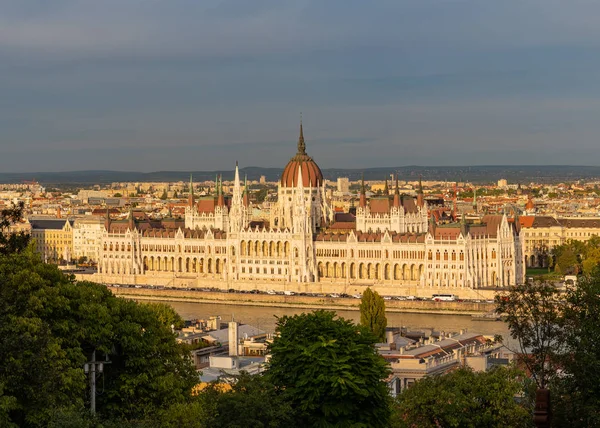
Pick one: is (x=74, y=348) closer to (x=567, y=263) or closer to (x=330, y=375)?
(x=330, y=375)

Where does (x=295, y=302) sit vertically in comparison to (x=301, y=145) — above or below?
below

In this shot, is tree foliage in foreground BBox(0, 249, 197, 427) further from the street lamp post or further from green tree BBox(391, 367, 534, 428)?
green tree BBox(391, 367, 534, 428)

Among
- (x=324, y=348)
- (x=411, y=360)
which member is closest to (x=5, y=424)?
(x=324, y=348)

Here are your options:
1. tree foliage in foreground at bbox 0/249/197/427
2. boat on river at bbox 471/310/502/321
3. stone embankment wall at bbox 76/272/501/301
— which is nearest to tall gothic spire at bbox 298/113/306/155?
stone embankment wall at bbox 76/272/501/301

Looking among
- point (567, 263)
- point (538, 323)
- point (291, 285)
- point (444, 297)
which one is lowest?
point (444, 297)

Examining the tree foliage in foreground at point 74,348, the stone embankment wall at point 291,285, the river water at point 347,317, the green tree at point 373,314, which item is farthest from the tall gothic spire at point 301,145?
the tree foliage in foreground at point 74,348

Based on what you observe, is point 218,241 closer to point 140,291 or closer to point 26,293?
point 140,291

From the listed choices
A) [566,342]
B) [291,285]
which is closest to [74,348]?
[566,342]
